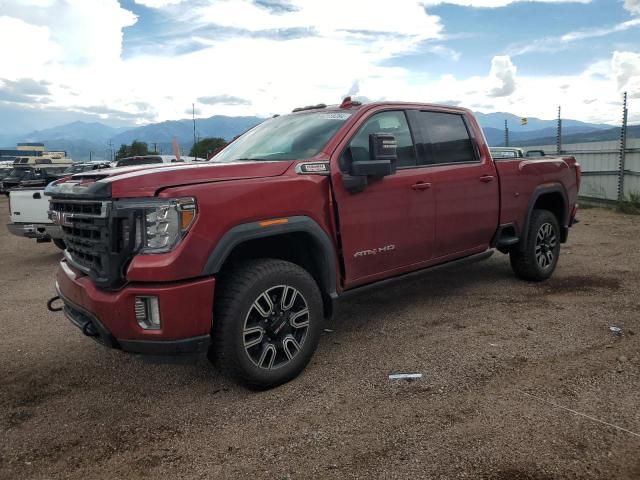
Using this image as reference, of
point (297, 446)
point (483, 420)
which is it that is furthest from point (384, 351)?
point (297, 446)

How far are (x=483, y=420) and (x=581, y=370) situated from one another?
110cm

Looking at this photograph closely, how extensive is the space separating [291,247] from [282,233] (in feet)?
1.24

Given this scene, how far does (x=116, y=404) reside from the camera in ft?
11.6

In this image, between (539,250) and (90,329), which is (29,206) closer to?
(90,329)

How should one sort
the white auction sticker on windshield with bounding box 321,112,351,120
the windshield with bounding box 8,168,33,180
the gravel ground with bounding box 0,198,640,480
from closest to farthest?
the gravel ground with bounding box 0,198,640,480
the white auction sticker on windshield with bounding box 321,112,351,120
the windshield with bounding box 8,168,33,180

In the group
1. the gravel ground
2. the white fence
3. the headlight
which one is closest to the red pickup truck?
the headlight

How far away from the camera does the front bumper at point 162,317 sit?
3059 millimetres

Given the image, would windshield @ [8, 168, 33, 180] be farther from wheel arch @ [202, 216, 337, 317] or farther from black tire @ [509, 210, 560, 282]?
wheel arch @ [202, 216, 337, 317]

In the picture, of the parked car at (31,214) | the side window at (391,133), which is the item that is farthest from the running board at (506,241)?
the parked car at (31,214)

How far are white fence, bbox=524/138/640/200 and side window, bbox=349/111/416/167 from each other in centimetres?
1112

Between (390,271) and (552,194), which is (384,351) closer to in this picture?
(390,271)

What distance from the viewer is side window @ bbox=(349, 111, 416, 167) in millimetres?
4156

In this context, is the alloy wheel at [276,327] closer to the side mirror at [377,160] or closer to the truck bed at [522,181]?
the side mirror at [377,160]

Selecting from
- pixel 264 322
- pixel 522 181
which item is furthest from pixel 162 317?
pixel 522 181
